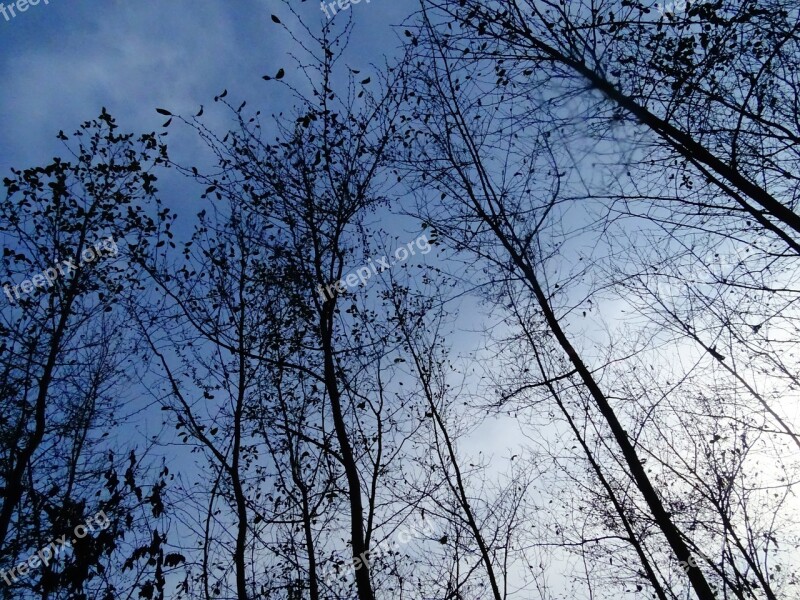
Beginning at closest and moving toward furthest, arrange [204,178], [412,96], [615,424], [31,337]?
[615,424] < [204,178] < [412,96] < [31,337]

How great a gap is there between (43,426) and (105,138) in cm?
636

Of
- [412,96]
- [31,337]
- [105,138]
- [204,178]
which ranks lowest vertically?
[31,337]

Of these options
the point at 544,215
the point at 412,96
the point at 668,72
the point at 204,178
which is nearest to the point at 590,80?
the point at 668,72

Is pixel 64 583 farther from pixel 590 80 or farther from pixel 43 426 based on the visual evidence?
pixel 590 80

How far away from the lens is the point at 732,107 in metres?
4.95

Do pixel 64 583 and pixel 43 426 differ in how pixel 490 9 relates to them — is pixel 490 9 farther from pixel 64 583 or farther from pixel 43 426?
pixel 43 426

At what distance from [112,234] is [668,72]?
1078 cm

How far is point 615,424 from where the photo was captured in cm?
655

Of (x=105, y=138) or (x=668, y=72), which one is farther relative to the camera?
(x=105, y=138)

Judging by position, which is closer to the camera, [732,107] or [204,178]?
[732,107]

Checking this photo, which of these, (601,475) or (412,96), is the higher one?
(412,96)

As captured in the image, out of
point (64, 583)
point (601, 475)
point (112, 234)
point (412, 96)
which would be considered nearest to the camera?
point (64, 583)

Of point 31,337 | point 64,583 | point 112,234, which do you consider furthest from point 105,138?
point 64,583

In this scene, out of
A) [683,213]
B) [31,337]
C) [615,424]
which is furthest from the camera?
[31,337]
